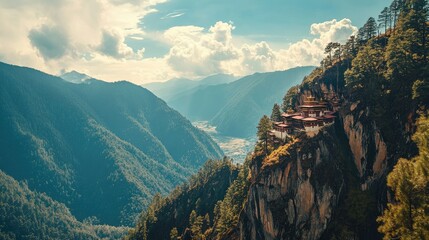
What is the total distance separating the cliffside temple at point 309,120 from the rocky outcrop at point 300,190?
3249 mm

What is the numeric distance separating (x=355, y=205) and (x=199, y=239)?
70513 millimetres

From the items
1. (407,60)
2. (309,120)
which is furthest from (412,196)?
(407,60)

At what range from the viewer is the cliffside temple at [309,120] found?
93.9m

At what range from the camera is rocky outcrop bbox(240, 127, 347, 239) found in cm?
8275

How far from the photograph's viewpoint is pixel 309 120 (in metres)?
93.3

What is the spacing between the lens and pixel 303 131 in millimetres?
94875

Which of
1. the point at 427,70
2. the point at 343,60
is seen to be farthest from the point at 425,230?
the point at 343,60

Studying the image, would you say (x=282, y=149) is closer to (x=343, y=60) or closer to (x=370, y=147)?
(x=370, y=147)

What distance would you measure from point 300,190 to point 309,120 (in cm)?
1981

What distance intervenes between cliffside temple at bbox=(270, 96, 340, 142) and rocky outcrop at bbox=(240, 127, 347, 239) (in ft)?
10.7

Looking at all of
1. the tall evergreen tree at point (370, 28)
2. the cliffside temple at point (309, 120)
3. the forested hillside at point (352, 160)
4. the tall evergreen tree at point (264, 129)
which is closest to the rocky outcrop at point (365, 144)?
the forested hillside at point (352, 160)

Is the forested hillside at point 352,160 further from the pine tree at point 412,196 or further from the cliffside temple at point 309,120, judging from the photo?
the pine tree at point 412,196

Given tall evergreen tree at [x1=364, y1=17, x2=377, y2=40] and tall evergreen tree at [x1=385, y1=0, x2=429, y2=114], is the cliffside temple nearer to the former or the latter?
tall evergreen tree at [x1=385, y1=0, x2=429, y2=114]

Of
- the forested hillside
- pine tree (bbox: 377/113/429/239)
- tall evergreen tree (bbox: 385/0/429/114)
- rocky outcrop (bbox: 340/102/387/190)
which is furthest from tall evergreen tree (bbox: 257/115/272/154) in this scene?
pine tree (bbox: 377/113/429/239)
